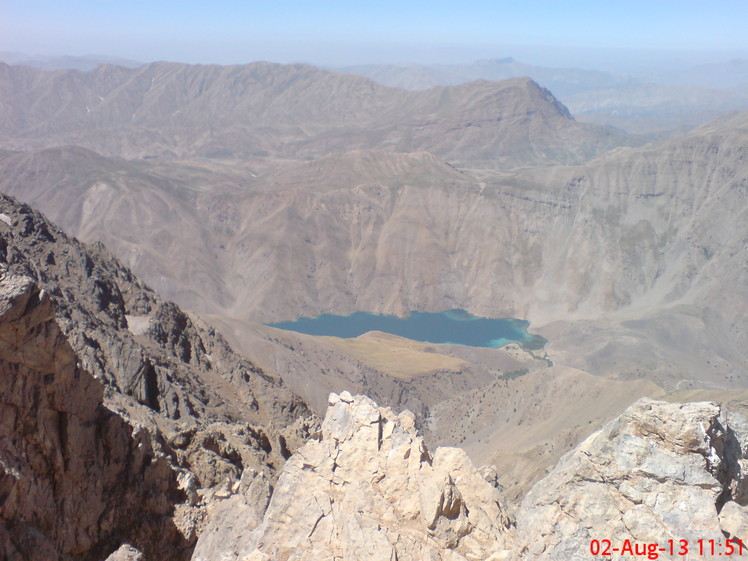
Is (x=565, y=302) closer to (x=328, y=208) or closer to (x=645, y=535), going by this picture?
(x=328, y=208)

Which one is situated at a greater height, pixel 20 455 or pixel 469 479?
pixel 20 455

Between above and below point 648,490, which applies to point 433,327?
below

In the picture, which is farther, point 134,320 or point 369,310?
point 369,310

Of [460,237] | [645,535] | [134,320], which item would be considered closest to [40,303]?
[645,535]
